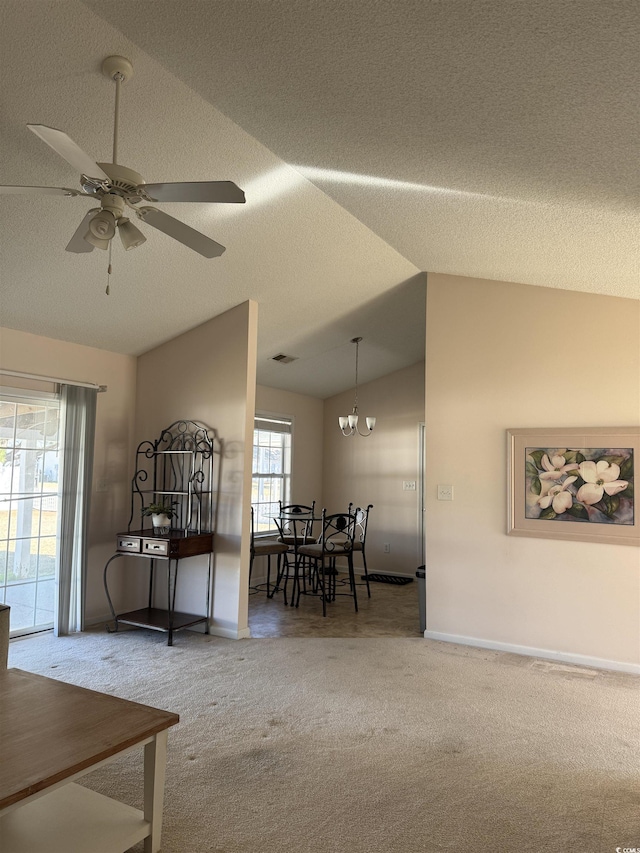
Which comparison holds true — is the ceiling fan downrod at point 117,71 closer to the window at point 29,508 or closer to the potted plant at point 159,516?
the window at point 29,508

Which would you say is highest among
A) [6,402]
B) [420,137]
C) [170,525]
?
[420,137]

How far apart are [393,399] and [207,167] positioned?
5.20m

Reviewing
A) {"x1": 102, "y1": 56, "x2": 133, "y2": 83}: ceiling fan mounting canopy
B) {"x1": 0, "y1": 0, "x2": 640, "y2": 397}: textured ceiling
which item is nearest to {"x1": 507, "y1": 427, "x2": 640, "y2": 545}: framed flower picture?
{"x1": 0, "y1": 0, "x2": 640, "y2": 397}: textured ceiling

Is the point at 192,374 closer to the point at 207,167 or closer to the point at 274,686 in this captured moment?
the point at 207,167

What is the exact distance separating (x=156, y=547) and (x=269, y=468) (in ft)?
9.91

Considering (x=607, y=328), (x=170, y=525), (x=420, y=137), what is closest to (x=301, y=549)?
(x=170, y=525)

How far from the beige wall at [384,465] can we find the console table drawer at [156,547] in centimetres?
397

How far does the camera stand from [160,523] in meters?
4.96

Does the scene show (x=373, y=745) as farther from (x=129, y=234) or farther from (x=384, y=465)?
(x=384, y=465)

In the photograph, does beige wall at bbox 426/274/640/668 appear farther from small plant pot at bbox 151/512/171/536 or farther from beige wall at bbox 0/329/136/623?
beige wall at bbox 0/329/136/623

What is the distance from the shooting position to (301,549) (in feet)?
19.6

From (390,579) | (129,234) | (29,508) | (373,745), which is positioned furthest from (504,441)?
(29,508)

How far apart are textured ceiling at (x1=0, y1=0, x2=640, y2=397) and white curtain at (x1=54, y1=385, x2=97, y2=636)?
25.8 inches

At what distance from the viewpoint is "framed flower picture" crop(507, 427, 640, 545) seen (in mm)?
4223
